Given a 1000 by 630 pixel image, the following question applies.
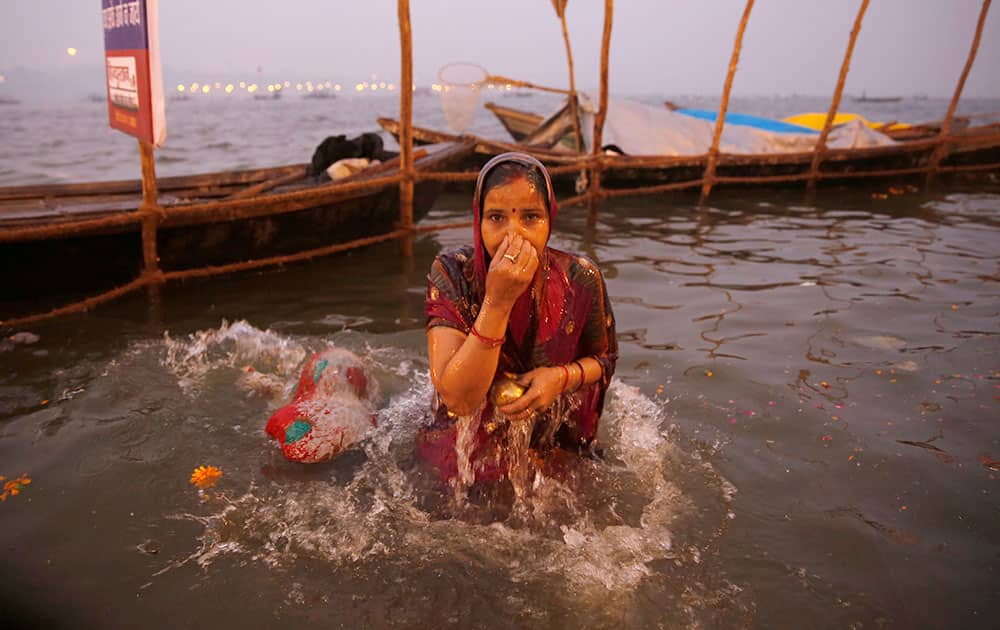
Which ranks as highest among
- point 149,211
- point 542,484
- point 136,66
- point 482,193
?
point 136,66

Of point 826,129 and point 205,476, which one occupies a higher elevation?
point 826,129

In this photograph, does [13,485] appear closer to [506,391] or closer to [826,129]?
[506,391]

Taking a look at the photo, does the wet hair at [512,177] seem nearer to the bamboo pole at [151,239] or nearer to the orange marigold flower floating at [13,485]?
the orange marigold flower floating at [13,485]

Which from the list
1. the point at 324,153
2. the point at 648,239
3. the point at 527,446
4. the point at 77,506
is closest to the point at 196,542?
the point at 77,506

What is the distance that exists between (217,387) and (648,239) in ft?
18.2

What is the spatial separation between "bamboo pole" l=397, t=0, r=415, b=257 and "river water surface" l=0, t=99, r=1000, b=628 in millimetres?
1478

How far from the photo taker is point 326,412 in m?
3.01

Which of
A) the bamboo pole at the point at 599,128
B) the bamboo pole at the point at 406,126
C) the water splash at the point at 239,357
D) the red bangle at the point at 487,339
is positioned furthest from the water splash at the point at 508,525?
the bamboo pole at the point at 599,128

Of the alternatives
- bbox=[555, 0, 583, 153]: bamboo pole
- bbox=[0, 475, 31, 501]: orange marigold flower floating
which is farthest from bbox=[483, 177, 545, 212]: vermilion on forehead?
bbox=[555, 0, 583, 153]: bamboo pole

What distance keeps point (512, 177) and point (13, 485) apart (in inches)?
104

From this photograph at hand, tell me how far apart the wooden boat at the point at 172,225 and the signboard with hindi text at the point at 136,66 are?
944 mm

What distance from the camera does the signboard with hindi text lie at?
12.4 feet

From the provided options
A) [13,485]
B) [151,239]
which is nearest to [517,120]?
[151,239]

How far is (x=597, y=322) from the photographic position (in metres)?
2.25
